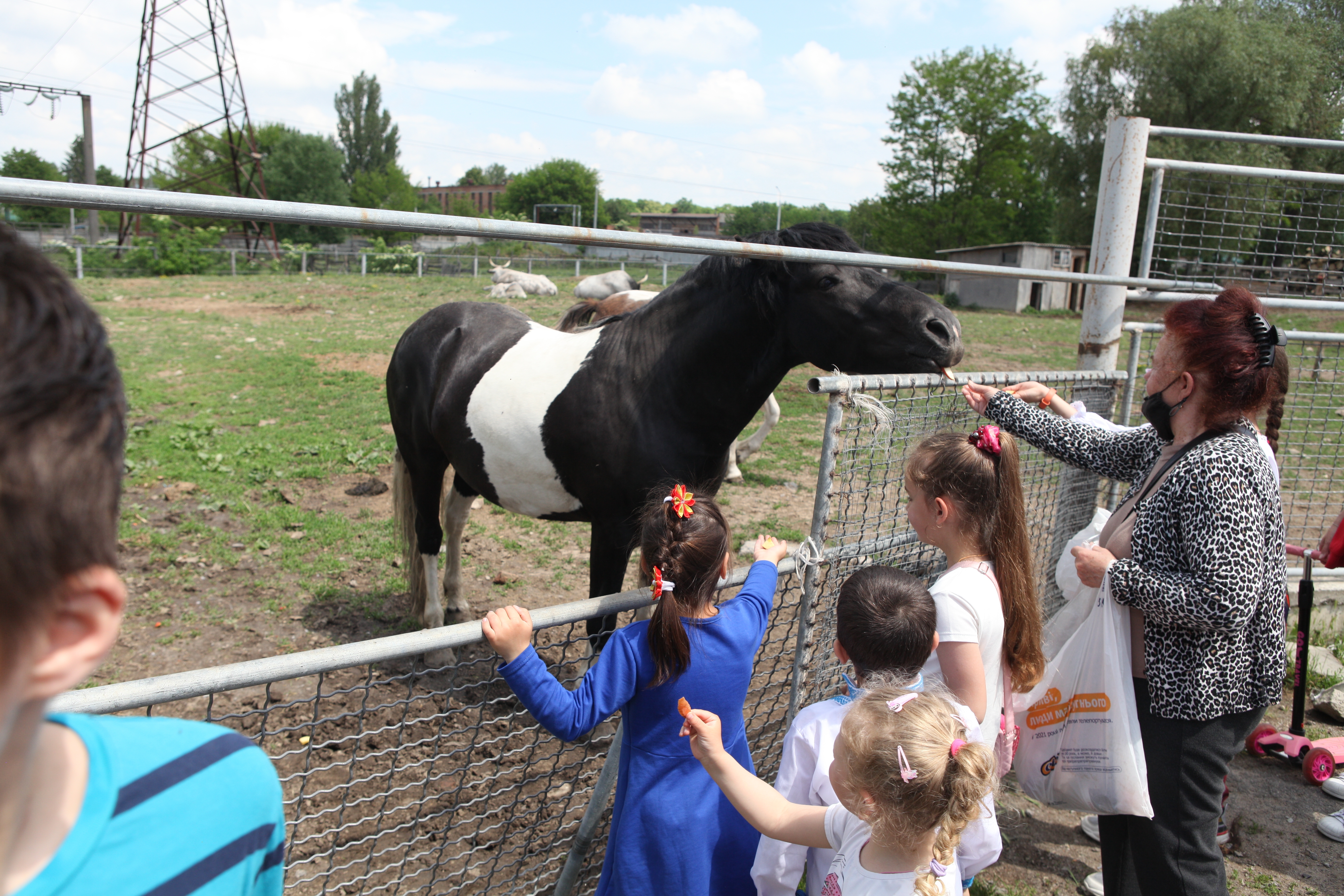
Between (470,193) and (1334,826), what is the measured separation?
112816 millimetres

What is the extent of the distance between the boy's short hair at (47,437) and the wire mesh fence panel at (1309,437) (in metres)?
2.58

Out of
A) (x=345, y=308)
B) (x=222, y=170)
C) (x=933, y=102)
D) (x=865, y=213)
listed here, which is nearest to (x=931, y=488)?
(x=345, y=308)

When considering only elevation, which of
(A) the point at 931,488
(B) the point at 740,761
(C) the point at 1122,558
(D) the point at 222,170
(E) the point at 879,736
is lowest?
(B) the point at 740,761

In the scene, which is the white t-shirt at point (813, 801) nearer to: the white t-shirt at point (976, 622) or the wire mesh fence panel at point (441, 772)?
Answer: the white t-shirt at point (976, 622)

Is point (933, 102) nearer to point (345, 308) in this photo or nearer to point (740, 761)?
point (345, 308)

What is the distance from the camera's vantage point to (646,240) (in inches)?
75.5

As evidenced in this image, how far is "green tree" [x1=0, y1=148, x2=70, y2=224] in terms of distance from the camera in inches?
1642

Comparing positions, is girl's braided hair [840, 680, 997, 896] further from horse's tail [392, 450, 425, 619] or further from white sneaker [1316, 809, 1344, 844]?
horse's tail [392, 450, 425, 619]

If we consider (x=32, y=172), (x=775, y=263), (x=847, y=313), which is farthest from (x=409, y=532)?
(x=32, y=172)

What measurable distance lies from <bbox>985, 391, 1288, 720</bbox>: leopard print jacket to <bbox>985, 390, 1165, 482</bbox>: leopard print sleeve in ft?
1.42

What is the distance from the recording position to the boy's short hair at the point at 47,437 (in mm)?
512

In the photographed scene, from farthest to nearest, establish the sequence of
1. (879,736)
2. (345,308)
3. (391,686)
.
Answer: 1. (345,308)
2. (391,686)
3. (879,736)

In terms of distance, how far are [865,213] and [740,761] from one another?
51.3 metres

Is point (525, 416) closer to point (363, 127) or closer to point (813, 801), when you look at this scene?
point (813, 801)
